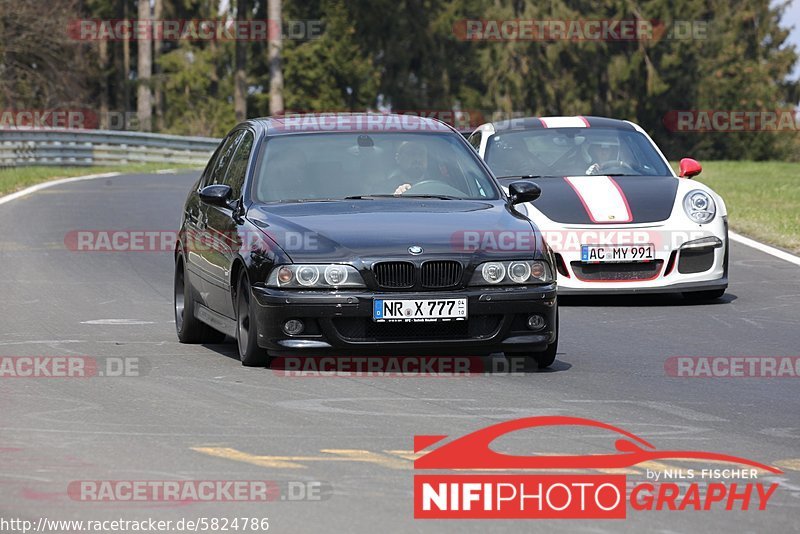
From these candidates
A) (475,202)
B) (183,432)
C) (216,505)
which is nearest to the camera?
(216,505)

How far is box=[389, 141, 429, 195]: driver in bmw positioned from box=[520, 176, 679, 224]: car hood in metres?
2.84

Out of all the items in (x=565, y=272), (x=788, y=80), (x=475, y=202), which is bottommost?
(x=788, y=80)

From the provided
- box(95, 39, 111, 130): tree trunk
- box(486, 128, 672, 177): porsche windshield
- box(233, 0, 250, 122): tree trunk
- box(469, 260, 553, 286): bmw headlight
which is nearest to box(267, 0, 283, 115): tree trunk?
box(233, 0, 250, 122): tree trunk

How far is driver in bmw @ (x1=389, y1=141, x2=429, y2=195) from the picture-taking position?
10055mm

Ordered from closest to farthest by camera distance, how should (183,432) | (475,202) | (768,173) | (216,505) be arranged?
(216,505) < (183,432) < (475,202) < (768,173)

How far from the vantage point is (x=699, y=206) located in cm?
1325

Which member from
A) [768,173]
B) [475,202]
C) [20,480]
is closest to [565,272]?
[475,202]

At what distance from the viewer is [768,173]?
36.0 metres

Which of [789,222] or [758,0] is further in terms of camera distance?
[758,0]

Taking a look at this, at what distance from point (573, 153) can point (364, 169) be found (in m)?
4.67

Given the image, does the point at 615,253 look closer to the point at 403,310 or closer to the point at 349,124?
the point at 349,124

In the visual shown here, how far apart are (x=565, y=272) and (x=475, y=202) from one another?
10.2 ft

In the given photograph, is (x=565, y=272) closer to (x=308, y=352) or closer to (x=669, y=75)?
(x=308, y=352)

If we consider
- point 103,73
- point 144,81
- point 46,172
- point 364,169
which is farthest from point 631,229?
point 103,73
